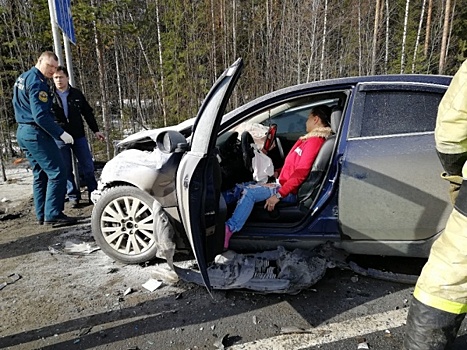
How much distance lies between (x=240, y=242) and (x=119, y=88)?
11476 millimetres

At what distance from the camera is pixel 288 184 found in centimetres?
277

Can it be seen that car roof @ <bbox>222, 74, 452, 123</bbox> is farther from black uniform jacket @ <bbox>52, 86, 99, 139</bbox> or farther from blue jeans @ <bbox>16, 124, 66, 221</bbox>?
black uniform jacket @ <bbox>52, 86, 99, 139</bbox>

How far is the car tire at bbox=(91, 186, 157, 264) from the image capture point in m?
2.88

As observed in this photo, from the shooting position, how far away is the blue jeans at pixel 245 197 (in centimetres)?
266

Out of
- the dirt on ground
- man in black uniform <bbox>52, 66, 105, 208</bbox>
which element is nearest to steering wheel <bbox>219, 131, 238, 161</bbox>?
the dirt on ground

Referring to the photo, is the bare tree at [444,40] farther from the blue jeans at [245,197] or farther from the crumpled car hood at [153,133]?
the crumpled car hood at [153,133]

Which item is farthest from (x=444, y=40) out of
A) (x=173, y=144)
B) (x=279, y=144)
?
(x=173, y=144)

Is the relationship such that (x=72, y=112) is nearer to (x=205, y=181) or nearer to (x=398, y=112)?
(x=205, y=181)

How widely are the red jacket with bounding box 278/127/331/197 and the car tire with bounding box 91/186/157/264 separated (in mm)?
1156

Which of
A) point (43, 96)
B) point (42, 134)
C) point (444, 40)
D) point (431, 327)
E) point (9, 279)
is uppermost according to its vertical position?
point (444, 40)

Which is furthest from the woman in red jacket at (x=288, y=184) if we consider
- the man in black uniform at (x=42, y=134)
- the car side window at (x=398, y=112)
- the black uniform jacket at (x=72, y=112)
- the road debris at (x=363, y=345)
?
the black uniform jacket at (x=72, y=112)

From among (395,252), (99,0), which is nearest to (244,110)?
(395,252)

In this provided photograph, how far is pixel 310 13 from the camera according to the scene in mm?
14008

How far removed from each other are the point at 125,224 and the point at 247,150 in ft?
4.17
